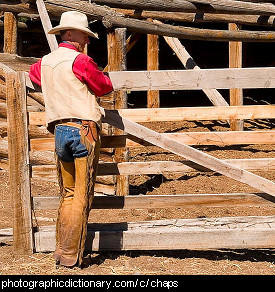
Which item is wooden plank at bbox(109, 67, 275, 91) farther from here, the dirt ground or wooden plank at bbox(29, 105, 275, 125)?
the dirt ground

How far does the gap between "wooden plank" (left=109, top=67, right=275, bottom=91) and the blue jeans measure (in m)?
0.54

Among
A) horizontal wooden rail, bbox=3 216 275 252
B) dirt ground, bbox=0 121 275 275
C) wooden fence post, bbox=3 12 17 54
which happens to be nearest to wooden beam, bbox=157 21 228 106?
dirt ground, bbox=0 121 275 275

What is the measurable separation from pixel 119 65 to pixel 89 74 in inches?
115

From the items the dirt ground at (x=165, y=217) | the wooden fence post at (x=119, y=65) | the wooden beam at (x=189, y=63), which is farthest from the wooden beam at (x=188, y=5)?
the dirt ground at (x=165, y=217)

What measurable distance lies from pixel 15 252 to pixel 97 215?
191 centimetres

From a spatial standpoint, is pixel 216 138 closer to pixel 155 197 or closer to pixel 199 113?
pixel 199 113

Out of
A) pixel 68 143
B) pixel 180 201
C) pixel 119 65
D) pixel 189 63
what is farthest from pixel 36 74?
pixel 189 63

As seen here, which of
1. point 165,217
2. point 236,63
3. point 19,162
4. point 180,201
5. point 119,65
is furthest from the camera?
point 236,63

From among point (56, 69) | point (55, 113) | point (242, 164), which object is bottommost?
point (242, 164)

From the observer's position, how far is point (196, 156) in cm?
498

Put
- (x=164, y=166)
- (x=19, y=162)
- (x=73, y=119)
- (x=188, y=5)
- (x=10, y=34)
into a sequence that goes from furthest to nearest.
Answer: (x=10, y=34) < (x=188, y=5) < (x=164, y=166) < (x=19, y=162) < (x=73, y=119)

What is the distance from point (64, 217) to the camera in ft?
16.0
